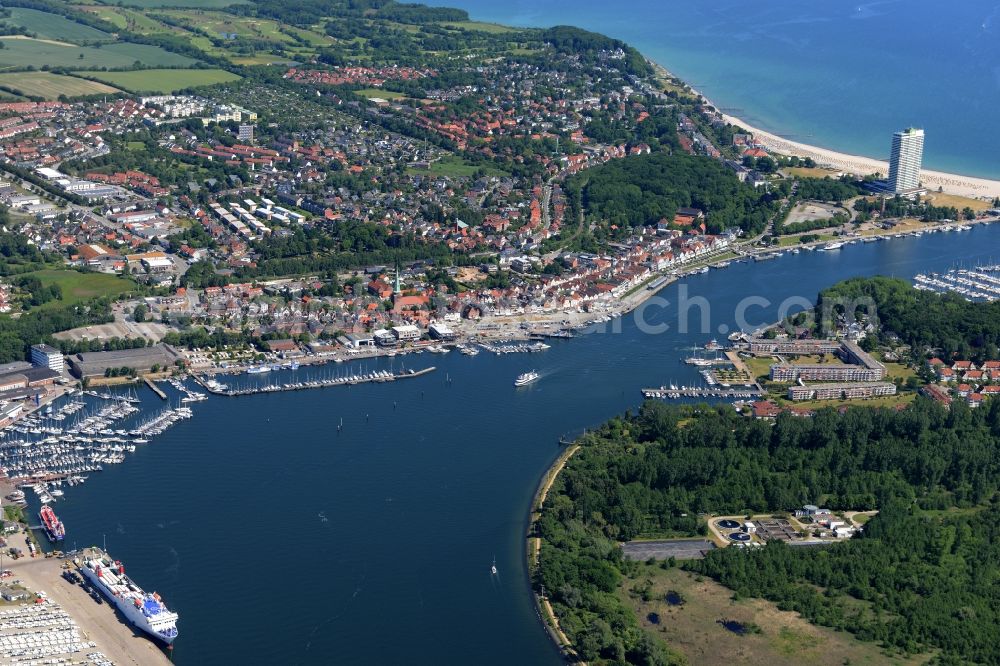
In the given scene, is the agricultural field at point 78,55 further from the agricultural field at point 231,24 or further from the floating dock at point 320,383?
the floating dock at point 320,383

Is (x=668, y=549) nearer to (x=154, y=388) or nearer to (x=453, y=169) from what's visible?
(x=154, y=388)

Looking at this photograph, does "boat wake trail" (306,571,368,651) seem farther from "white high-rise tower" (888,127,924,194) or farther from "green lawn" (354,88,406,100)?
"green lawn" (354,88,406,100)

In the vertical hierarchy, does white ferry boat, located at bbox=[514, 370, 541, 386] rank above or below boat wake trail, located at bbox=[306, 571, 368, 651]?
above

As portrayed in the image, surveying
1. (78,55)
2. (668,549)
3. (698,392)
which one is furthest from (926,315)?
(78,55)

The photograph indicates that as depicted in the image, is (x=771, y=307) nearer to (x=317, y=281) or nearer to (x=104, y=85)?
(x=317, y=281)

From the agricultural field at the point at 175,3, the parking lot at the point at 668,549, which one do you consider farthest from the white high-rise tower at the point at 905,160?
the agricultural field at the point at 175,3

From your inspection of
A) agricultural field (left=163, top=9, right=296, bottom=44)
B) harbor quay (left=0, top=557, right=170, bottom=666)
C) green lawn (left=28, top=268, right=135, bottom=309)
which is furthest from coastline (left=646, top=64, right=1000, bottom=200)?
harbor quay (left=0, top=557, right=170, bottom=666)
